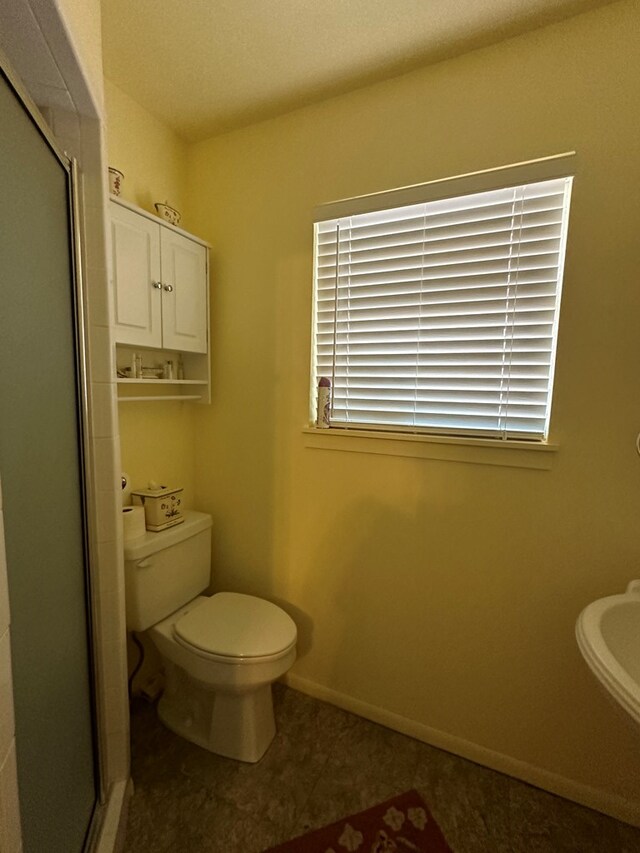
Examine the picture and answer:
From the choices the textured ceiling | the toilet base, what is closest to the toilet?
the toilet base

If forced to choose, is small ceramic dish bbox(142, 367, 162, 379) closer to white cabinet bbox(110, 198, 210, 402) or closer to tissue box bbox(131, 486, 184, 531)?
white cabinet bbox(110, 198, 210, 402)

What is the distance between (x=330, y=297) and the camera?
150 cm

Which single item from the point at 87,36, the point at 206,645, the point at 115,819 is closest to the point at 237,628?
the point at 206,645

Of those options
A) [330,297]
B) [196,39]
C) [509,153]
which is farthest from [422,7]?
[330,297]

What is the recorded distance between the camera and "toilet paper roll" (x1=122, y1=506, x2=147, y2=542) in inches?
53.5

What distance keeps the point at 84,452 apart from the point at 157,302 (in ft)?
2.17

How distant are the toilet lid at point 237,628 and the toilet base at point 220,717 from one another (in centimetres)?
16

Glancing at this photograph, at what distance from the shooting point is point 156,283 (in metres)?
1.36

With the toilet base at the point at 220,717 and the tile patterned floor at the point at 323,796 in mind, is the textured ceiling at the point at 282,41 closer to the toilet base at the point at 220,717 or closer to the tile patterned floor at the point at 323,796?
the toilet base at the point at 220,717

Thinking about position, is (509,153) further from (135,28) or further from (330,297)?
(135,28)

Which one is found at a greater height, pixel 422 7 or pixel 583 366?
pixel 422 7

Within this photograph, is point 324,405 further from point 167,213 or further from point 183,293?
point 167,213

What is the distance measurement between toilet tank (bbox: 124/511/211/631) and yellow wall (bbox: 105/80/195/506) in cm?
25

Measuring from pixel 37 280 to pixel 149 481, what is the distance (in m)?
1.02
